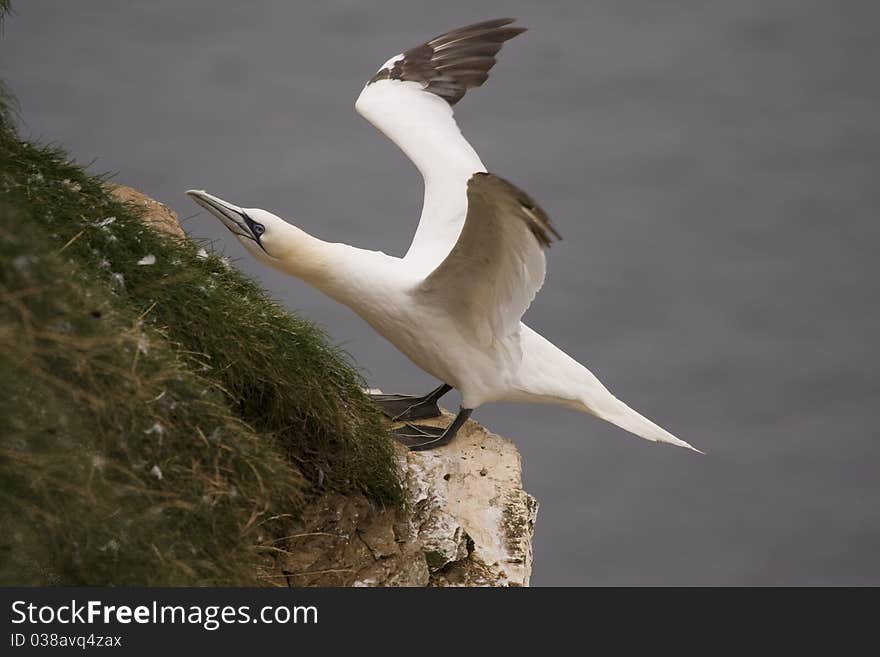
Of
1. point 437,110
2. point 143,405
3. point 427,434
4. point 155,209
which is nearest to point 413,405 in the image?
point 427,434

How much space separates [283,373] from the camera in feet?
16.8

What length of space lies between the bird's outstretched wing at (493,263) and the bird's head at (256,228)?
699mm

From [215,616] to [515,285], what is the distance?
2.47 m

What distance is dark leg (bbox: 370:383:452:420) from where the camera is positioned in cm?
671

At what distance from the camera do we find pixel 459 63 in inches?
303

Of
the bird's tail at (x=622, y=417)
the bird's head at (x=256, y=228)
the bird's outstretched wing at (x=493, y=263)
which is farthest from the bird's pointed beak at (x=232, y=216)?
the bird's tail at (x=622, y=417)

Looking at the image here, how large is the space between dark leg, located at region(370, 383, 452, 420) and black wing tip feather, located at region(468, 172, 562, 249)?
1.55 m

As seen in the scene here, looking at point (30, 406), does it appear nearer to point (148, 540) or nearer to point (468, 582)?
point (148, 540)

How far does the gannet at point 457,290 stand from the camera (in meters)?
5.60

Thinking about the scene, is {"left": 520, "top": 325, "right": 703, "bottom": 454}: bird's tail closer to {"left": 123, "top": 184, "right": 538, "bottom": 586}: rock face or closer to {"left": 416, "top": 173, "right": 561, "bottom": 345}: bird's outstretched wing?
{"left": 416, "top": 173, "right": 561, "bottom": 345}: bird's outstretched wing

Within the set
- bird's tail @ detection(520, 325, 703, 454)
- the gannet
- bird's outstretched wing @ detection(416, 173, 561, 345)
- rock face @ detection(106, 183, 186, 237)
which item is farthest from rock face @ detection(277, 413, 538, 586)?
rock face @ detection(106, 183, 186, 237)

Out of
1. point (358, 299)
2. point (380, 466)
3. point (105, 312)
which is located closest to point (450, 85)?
point (358, 299)

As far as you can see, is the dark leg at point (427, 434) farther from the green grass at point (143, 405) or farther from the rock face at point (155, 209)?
the rock face at point (155, 209)

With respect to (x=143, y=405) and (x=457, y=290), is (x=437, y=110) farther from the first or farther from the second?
(x=143, y=405)
